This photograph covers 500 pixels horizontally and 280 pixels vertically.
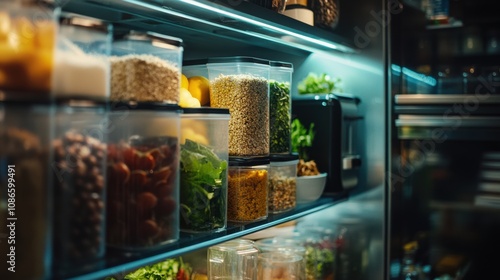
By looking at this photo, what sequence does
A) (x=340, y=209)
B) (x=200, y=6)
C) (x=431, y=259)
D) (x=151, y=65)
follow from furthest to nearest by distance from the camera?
(x=431, y=259), (x=340, y=209), (x=200, y=6), (x=151, y=65)

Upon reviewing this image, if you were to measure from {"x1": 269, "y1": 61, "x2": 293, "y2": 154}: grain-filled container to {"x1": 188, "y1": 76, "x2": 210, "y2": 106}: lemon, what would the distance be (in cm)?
19

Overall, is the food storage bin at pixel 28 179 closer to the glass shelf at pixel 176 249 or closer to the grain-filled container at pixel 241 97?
the glass shelf at pixel 176 249

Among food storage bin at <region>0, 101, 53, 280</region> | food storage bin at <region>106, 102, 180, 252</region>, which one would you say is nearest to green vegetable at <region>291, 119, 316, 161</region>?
food storage bin at <region>106, 102, 180, 252</region>

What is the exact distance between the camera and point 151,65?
97 cm

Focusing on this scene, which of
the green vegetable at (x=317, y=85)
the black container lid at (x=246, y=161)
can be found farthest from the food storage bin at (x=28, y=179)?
the green vegetable at (x=317, y=85)

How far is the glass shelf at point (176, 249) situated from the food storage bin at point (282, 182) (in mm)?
27

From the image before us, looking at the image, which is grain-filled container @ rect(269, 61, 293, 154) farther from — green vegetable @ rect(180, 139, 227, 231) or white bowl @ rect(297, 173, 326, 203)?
green vegetable @ rect(180, 139, 227, 231)

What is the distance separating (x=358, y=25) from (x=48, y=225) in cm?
155

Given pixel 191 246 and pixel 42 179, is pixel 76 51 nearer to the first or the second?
pixel 42 179

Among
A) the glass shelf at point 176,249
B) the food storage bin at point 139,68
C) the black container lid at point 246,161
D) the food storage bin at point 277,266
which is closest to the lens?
the glass shelf at point 176,249

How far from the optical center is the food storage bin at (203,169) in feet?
3.67

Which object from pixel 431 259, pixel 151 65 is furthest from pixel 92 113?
pixel 431 259

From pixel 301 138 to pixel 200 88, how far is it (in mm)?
535

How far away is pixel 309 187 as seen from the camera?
5.24ft
